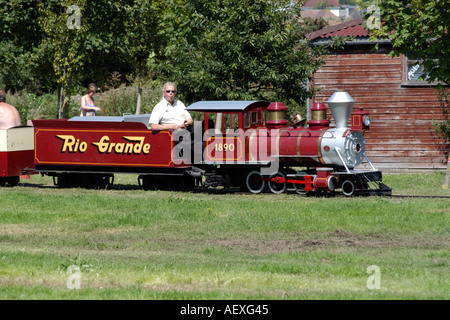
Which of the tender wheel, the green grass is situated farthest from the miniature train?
the green grass

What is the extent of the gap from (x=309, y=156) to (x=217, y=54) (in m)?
6.02

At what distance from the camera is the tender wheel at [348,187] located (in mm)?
15922

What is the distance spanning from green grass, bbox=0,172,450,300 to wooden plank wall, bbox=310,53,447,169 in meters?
7.99

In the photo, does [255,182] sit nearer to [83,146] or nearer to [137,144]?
[137,144]

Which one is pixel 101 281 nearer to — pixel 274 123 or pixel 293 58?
pixel 274 123

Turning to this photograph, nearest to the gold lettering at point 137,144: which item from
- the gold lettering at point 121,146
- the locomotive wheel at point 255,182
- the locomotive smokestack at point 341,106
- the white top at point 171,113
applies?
the gold lettering at point 121,146

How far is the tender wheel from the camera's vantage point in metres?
15.9

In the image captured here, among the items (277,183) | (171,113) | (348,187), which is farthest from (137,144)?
(348,187)

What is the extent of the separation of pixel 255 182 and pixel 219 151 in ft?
3.72

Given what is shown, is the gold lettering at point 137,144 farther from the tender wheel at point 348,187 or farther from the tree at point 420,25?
the tree at point 420,25

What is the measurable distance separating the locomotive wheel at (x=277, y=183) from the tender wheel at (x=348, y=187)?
4.60 feet

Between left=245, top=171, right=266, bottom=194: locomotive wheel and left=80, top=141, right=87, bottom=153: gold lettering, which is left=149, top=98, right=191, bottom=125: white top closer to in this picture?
left=80, top=141, right=87, bottom=153: gold lettering

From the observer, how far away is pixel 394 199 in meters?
15.2
